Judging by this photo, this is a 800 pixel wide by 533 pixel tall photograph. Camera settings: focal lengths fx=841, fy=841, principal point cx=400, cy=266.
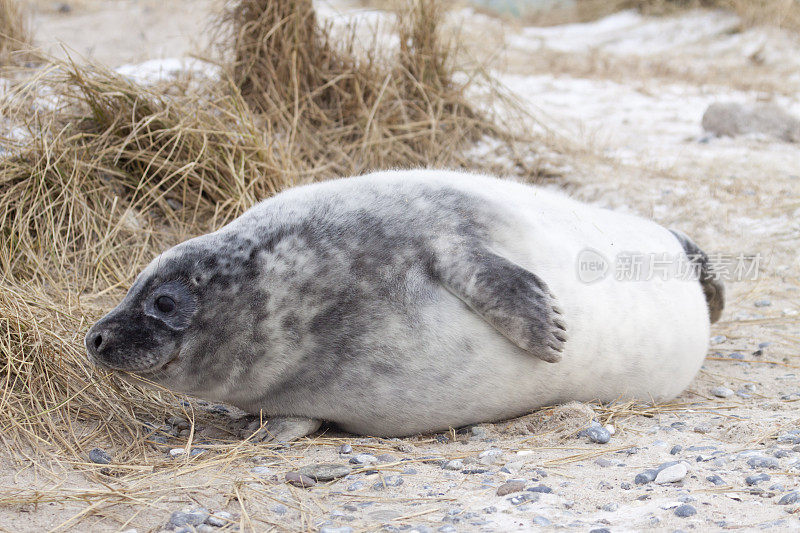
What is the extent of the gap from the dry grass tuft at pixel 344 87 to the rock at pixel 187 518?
2755 millimetres

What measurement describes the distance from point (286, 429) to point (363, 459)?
1.02 feet

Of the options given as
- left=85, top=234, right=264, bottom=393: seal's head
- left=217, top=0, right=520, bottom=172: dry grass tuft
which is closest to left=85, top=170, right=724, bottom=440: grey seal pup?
left=85, top=234, right=264, bottom=393: seal's head

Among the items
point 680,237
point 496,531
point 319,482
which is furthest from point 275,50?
point 496,531

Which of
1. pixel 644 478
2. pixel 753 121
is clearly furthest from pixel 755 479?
pixel 753 121

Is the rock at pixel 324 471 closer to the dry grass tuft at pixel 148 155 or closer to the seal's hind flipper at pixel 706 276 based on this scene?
the dry grass tuft at pixel 148 155

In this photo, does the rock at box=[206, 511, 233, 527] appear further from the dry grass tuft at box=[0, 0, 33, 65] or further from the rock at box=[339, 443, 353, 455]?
the dry grass tuft at box=[0, 0, 33, 65]

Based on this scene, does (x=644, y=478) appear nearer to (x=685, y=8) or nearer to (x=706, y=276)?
(x=706, y=276)

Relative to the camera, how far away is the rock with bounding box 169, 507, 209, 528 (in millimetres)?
1938

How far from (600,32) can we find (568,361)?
9671mm

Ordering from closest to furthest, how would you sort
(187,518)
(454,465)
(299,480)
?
(187,518) → (299,480) → (454,465)

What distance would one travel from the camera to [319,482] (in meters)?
2.26

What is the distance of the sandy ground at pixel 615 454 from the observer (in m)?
1.96

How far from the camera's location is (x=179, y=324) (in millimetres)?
2451

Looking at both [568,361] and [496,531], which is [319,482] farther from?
[568,361]
